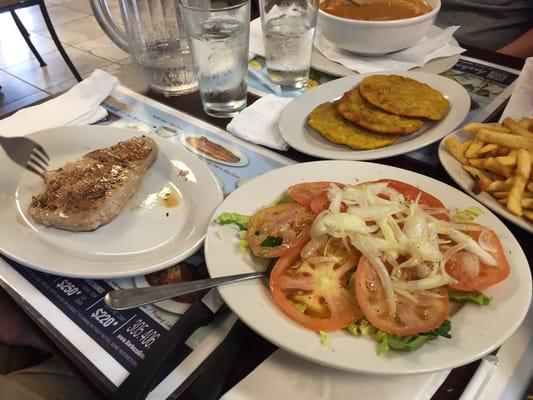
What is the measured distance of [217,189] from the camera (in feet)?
2.75

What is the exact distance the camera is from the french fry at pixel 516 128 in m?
0.88

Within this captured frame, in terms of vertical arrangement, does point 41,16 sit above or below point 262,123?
below

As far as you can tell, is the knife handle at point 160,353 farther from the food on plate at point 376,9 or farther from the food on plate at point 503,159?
the food on plate at point 376,9

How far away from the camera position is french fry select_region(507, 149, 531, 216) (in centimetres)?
75

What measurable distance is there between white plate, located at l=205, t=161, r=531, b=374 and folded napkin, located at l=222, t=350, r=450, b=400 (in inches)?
1.8

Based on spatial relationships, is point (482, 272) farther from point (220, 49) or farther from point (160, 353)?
point (220, 49)

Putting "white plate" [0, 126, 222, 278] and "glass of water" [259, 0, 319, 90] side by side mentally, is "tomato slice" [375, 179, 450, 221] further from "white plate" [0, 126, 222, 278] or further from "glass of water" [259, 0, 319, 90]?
"glass of water" [259, 0, 319, 90]

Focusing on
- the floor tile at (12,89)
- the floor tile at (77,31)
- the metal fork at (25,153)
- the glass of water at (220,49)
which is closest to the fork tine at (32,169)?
the metal fork at (25,153)

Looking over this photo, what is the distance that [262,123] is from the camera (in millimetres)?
1084

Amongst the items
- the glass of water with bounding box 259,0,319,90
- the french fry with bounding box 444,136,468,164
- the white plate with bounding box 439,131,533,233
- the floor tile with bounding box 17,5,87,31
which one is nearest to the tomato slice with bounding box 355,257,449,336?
the white plate with bounding box 439,131,533,233

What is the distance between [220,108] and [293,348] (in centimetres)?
73

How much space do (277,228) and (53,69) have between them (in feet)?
10.2

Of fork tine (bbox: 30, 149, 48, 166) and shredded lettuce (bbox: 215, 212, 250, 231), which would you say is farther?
fork tine (bbox: 30, 149, 48, 166)

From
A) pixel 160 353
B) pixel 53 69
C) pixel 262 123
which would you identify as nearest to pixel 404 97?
pixel 262 123
